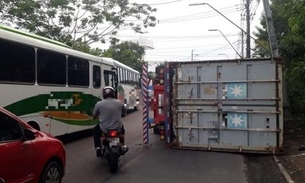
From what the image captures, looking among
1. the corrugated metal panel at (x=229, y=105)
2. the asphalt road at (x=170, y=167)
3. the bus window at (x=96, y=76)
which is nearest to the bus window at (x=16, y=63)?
the asphalt road at (x=170, y=167)

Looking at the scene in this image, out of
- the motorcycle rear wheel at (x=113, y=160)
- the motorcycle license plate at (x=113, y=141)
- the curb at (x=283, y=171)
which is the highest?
the motorcycle license plate at (x=113, y=141)

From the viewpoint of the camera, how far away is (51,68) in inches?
406

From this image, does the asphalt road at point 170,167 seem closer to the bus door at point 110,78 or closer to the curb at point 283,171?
the curb at point 283,171

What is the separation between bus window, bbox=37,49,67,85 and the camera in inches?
384

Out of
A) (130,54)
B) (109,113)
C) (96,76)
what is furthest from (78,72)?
(130,54)

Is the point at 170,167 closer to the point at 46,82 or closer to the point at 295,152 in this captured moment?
the point at 295,152

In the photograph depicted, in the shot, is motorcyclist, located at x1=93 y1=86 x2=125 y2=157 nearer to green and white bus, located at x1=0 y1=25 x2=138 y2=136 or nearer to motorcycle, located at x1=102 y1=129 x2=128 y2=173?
motorcycle, located at x1=102 y1=129 x2=128 y2=173

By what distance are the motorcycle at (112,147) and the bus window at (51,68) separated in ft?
9.58

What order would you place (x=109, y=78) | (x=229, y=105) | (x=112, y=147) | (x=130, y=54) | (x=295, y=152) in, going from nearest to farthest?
1. (x=112, y=147)
2. (x=229, y=105)
3. (x=295, y=152)
4. (x=109, y=78)
5. (x=130, y=54)

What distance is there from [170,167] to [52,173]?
3.22 metres

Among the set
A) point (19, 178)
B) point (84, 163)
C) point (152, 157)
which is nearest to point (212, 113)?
point (152, 157)

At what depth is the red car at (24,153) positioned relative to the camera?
468 centimetres

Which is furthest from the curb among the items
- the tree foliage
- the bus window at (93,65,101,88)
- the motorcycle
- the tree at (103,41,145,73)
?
the tree at (103,41,145,73)

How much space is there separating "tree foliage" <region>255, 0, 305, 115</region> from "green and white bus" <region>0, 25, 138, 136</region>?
696 cm
